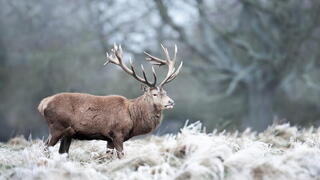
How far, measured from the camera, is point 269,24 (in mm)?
21391

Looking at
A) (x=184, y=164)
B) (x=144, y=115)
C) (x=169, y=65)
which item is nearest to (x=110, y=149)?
(x=144, y=115)

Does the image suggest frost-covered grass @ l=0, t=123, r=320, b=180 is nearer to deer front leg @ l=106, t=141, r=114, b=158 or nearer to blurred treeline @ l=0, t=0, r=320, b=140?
deer front leg @ l=106, t=141, r=114, b=158

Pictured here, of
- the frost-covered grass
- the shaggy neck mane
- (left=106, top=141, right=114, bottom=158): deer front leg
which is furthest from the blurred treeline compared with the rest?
the frost-covered grass

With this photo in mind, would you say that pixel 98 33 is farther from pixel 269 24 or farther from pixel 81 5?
pixel 269 24

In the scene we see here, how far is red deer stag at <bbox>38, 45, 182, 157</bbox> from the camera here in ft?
26.3

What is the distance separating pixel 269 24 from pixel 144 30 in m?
4.06

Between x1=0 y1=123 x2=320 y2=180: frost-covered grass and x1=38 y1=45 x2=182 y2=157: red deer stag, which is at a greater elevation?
x1=38 y1=45 x2=182 y2=157: red deer stag

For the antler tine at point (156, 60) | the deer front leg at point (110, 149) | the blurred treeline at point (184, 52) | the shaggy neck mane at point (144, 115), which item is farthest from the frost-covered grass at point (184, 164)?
the blurred treeline at point (184, 52)

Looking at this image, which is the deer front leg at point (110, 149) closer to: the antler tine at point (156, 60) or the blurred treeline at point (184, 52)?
the antler tine at point (156, 60)

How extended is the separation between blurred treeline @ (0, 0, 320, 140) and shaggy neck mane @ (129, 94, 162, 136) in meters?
10.9

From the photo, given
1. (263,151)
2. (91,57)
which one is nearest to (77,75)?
(91,57)

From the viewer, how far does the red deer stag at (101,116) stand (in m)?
8.02

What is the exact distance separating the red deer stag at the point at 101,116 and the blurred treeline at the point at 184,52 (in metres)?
10.9

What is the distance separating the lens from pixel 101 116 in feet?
26.9
